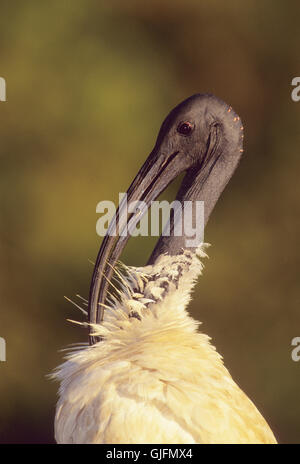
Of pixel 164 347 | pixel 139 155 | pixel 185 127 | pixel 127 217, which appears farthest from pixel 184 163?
pixel 139 155

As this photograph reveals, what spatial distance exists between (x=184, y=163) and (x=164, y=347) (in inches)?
17.3

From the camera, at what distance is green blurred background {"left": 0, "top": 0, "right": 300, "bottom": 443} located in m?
3.33

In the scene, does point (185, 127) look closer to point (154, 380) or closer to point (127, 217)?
point (127, 217)

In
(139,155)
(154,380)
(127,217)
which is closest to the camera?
(154,380)

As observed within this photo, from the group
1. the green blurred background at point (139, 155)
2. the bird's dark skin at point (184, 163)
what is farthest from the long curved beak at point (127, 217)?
the green blurred background at point (139, 155)

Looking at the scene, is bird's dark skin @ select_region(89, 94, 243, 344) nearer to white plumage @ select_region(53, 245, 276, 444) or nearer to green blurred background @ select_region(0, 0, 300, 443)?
white plumage @ select_region(53, 245, 276, 444)

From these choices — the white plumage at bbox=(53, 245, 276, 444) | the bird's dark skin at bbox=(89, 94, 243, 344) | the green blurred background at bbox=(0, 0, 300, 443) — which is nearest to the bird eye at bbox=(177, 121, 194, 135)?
the bird's dark skin at bbox=(89, 94, 243, 344)

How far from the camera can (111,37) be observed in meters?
3.40

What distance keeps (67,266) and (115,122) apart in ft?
2.53

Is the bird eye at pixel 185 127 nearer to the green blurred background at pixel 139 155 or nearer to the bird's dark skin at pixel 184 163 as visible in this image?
the bird's dark skin at pixel 184 163

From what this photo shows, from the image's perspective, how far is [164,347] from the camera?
135cm

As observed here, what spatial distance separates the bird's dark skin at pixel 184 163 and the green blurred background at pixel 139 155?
5.83 ft

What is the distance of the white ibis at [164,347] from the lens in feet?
4.00
